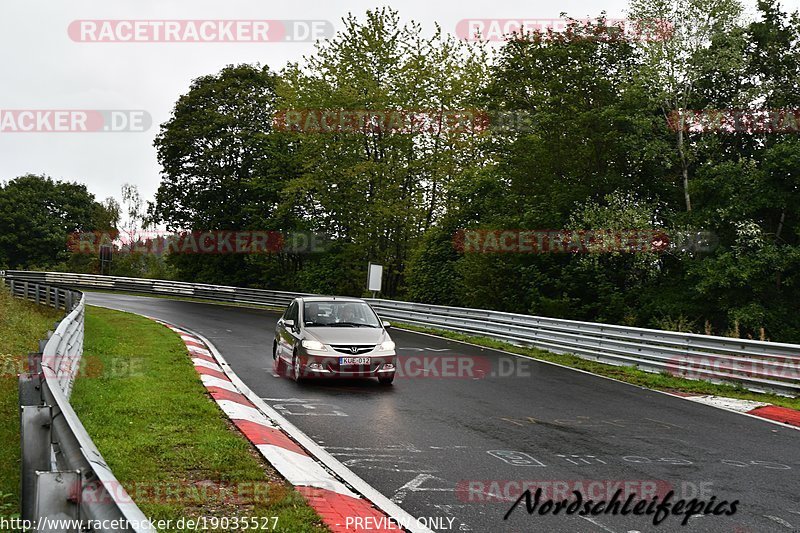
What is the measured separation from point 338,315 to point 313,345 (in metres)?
1.30

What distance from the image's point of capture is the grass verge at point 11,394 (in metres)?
5.47

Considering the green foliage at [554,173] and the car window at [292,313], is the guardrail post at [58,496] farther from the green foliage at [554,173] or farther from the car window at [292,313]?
the green foliage at [554,173]

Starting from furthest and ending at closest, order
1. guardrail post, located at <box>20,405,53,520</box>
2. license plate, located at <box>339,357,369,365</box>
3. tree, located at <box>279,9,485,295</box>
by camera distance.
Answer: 1. tree, located at <box>279,9,485,295</box>
2. license plate, located at <box>339,357,369,365</box>
3. guardrail post, located at <box>20,405,53,520</box>

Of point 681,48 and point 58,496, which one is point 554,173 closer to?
point 681,48

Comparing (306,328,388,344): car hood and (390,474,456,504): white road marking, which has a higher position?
(306,328,388,344): car hood

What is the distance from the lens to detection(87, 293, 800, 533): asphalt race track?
573 centimetres

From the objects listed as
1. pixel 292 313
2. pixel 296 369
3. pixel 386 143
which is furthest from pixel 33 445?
pixel 386 143

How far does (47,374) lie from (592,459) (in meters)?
5.24

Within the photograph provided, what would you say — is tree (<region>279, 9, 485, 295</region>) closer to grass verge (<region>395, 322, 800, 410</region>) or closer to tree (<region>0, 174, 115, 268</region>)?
grass verge (<region>395, 322, 800, 410</region>)

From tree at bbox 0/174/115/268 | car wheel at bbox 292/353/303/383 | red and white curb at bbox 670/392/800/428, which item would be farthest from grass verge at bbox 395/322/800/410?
tree at bbox 0/174/115/268

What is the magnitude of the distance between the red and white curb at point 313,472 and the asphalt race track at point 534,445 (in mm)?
188

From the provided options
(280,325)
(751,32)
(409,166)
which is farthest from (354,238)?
(280,325)

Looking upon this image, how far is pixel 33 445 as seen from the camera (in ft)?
12.9

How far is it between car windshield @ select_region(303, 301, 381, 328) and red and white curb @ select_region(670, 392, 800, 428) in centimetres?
579
